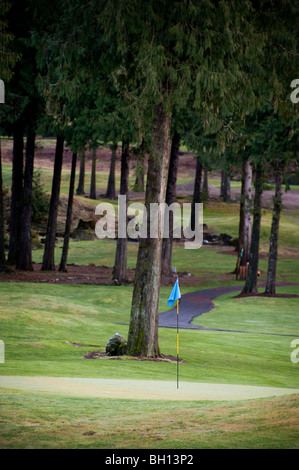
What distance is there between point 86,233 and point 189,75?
47369mm

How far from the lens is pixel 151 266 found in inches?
735

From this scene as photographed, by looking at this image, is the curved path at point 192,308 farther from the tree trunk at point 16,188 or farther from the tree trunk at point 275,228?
the tree trunk at point 16,188

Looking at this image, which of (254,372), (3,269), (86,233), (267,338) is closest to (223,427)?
(254,372)

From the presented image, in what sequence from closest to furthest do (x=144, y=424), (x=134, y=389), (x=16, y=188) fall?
1. (x=144, y=424)
2. (x=134, y=389)
3. (x=16, y=188)

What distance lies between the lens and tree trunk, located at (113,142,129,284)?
3778cm

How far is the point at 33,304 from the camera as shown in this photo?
2780cm

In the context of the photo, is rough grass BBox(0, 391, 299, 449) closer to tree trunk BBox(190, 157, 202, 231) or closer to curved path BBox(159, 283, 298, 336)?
curved path BBox(159, 283, 298, 336)

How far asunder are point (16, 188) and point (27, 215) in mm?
1826

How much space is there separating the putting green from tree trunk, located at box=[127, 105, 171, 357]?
4.50 metres

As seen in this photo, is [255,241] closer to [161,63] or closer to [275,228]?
[275,228]

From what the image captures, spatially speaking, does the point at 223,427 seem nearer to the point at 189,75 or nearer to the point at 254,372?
the point at 254,372

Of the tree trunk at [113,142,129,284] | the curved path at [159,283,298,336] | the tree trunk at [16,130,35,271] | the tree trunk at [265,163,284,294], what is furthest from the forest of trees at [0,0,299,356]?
the tree trunk at [16,130,35,271]

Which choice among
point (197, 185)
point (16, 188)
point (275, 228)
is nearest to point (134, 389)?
point (275, 228)

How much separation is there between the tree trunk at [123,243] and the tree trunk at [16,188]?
5319 millimetres
